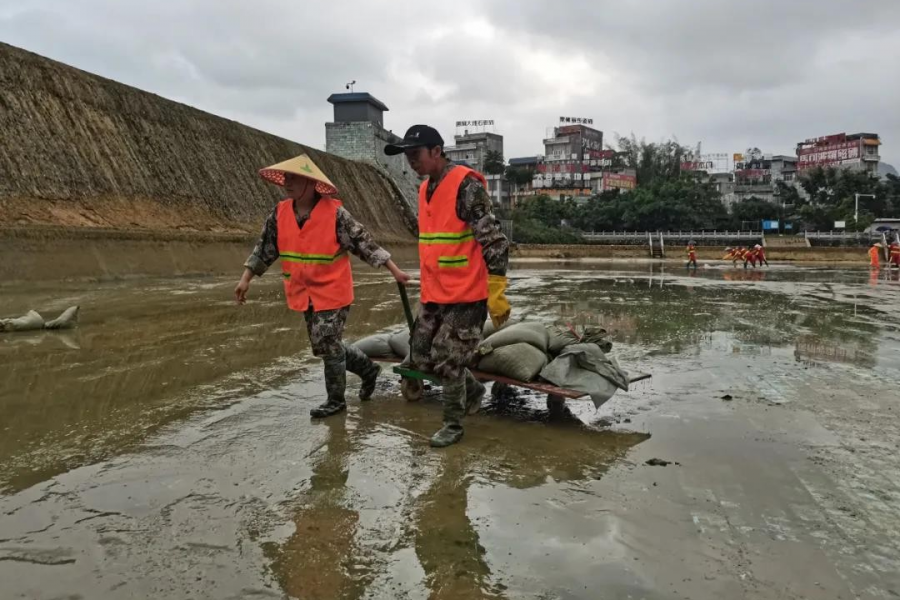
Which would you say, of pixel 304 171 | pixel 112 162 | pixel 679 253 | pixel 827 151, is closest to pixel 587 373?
pixel 304 171

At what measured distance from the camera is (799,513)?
94.3 inches

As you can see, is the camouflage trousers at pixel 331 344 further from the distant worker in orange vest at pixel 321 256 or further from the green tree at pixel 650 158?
the green tree at pixel 650 158

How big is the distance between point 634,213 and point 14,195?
182 feet

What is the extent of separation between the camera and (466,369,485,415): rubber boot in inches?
154

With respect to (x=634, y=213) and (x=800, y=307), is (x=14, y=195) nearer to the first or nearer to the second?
(x=800, y=307)

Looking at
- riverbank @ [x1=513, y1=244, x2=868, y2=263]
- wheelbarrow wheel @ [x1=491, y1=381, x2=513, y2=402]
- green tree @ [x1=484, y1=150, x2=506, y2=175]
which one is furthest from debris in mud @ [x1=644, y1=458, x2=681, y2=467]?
green tree @ [x1=484, y1=150, x2=506, y2=175]

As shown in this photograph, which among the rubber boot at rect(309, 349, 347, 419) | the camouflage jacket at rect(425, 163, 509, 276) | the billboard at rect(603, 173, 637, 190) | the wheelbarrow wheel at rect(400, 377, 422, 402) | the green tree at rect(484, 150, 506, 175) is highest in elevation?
the green tree at rect(484, 150, 506, 175)

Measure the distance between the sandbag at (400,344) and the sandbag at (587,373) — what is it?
45.5 inches

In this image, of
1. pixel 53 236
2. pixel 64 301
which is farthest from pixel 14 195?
pixel 64 301

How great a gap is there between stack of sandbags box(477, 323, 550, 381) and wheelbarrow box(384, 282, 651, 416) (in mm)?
45

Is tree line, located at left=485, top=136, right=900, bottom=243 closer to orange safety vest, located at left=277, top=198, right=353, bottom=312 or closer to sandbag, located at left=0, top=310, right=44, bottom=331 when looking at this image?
sandbag, located at left=0, top=310, right=44, bottom=331

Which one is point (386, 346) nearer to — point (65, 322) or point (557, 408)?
point (557, 408)

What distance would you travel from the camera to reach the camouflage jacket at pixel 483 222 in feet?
10.8

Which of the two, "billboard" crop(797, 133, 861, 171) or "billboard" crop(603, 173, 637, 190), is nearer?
"billboard" crop(603, 173, 637, 190)
